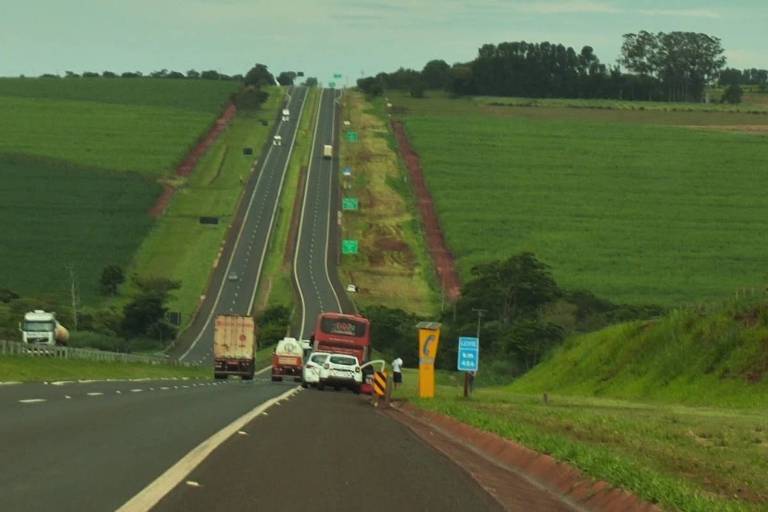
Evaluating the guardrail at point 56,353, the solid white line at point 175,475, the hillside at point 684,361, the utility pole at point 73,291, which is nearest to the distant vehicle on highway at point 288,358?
the guardrail at point 56,353

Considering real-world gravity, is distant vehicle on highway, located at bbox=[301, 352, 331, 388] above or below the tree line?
above

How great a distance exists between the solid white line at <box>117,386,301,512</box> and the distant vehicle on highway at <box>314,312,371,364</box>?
44360 millimetres

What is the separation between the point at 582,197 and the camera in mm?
150500

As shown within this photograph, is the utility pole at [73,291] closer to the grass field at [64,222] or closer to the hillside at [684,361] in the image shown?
the grass field at [64,222]

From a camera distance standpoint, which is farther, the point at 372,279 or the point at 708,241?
the point at 708,241

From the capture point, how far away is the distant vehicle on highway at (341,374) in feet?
184

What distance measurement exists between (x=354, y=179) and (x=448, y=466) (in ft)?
452

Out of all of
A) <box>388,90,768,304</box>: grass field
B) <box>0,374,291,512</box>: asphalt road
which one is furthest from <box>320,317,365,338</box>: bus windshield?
<box>388,90,768,304</box>: grass field

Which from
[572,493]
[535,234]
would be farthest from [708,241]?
[572,493]

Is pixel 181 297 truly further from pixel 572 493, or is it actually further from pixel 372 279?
pixel 572 493

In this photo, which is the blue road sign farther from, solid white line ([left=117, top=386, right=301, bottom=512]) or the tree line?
the tree line

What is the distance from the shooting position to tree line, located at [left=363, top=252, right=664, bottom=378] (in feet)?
293

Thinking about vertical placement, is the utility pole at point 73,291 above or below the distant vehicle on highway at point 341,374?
below

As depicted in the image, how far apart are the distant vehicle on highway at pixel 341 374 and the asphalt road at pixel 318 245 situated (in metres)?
41.3
